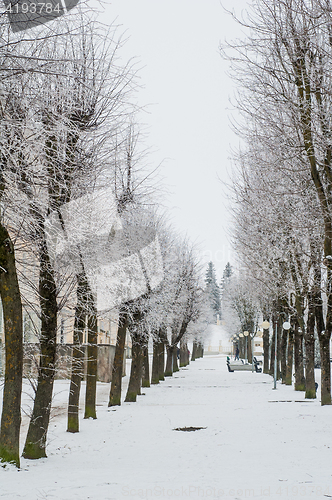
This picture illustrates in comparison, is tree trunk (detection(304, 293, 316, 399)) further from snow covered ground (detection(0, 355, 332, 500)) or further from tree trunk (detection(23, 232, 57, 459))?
tree trunk (detection(23, 232, 57, 459))

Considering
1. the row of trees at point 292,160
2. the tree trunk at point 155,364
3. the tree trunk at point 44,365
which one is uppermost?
the row of trees at point 292,160

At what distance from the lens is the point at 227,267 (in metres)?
164

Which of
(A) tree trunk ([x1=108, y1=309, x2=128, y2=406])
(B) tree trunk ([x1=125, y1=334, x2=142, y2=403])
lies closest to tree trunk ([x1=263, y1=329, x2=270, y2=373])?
(B) tree trunk ([x1=125, y1=334, x2=142, y2=403])

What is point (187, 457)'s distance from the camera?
32.9 ft

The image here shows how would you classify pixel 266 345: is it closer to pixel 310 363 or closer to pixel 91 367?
pixel 310 363

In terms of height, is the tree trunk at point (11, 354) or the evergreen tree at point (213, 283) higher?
the evergreen tree at point (213, 283)

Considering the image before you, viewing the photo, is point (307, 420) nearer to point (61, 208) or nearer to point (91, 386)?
point (91, 386)

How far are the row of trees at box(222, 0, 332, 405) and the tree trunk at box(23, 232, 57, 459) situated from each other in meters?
5.59

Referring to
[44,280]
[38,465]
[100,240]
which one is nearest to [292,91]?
[100,240]

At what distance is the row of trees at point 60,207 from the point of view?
7250 mm

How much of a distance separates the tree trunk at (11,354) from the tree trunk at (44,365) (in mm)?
1535

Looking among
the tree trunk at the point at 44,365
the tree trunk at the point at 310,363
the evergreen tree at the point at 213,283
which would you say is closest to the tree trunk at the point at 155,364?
the tree trunk at the point at 310,363

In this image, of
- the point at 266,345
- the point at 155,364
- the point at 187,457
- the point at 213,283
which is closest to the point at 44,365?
the point at 187,457

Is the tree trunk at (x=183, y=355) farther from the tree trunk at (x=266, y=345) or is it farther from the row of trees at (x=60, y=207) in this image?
the row of trees at (x=60, y=207)
